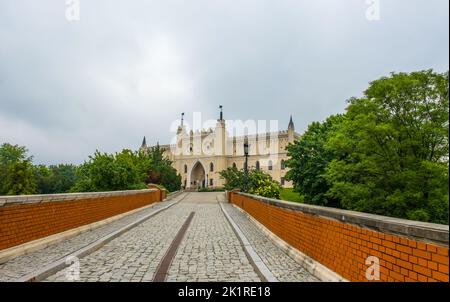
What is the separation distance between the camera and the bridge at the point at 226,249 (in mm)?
3428

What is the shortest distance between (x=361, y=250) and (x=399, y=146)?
607 inches

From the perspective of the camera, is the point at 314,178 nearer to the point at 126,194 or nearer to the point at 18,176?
the point at 126,194

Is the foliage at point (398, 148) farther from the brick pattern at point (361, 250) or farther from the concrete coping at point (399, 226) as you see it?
the concrete coping at point (399, 226)

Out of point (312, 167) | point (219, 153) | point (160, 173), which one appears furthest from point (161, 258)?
point (219, 153)

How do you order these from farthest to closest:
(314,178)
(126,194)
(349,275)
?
(314,178), (126,194), (349,275)

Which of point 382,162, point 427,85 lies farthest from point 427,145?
point 427,85

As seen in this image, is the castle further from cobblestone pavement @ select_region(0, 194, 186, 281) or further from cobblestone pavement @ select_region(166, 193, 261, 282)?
cobblestone pavement @ select_region(0, 194, 186, 281)

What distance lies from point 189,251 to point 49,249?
3.22 metres

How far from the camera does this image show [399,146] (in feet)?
57.3

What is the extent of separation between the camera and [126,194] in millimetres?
17344

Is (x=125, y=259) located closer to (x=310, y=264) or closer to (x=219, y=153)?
(x=310, y=264)

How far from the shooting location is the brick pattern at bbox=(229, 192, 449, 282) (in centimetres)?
296

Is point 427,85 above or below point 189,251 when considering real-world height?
above

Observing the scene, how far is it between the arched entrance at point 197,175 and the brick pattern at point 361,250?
69.7m
